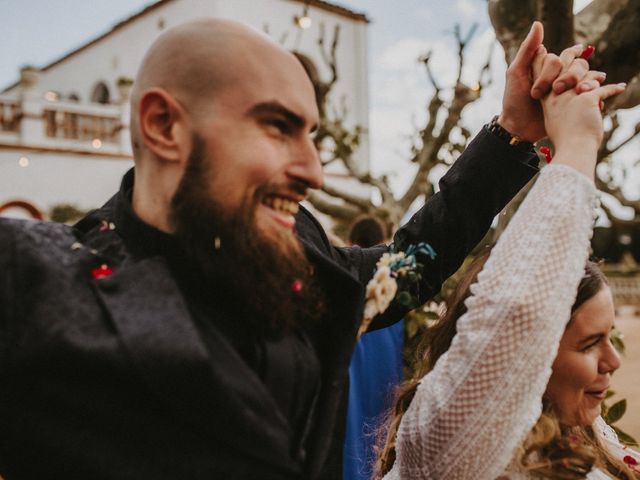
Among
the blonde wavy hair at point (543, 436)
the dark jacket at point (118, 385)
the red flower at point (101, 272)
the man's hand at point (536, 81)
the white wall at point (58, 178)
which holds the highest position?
the man's hand at point (536, 81)

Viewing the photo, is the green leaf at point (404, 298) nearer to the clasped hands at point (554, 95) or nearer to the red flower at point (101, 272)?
the clasped hands at point (554, 95)

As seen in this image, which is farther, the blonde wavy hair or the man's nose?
the blonde wavy hair

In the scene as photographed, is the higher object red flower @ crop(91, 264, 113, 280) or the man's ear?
the man's ear

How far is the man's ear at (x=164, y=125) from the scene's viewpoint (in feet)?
3.43

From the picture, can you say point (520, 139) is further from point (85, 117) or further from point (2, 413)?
point (85, 117)

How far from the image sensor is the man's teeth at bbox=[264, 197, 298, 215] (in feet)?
3.51

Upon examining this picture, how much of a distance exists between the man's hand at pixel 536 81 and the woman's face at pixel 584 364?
0.46 meters

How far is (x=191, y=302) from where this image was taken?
1.04 m

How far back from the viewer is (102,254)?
1077mm

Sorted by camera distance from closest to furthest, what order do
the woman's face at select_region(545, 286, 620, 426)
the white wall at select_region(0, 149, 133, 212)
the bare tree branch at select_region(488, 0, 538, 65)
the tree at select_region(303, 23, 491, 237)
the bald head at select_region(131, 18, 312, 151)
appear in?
the bald head at select_region(131, 18, 312, 151) → the woman's face at select_region(545, 286, 620, 426) → the bare tree branch at select_region(488, 0, 538, 65) → the tree at select_region(303, 23, 491, 237) → the white wall at select_region(0, 149, 133, 212)

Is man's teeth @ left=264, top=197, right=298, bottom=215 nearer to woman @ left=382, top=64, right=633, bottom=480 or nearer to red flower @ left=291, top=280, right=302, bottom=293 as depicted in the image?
red flower @ left=291, top=280, right=302, bottom=293

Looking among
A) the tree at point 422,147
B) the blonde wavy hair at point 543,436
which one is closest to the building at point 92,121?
the tree at point 422,147

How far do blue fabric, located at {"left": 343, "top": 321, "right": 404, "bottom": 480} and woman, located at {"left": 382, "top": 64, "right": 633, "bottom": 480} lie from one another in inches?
45.3

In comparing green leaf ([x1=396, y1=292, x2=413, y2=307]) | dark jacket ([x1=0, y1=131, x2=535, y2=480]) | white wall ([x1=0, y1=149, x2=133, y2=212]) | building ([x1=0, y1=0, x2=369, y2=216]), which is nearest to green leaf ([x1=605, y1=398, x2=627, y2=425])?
green leaf ([x1=396, y1=292, x2=413, y2=307])
